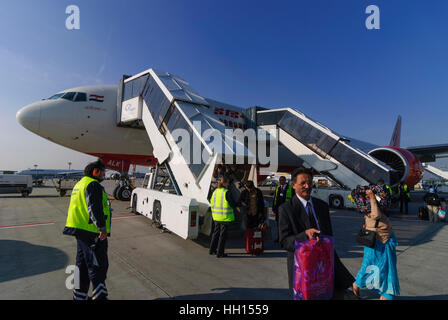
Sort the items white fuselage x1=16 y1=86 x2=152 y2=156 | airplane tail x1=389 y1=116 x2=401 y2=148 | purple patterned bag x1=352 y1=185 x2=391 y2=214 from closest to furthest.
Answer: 1. purple patterned bag x1=352 y1=185 x2=391 y2=214
2. white fuselage x1=16 y1=86 x2=152 y2=156
3. airplane tail x1=389 y1=116 x2=401 y2=148

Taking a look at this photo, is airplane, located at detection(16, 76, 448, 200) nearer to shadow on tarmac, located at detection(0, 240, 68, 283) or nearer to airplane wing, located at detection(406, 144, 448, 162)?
shadow on tarmac, located at detection(0, 240, 68, 283)

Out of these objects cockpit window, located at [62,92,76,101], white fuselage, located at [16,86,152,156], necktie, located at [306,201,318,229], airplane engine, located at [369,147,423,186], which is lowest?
necktie, located at [306,201,318,229]

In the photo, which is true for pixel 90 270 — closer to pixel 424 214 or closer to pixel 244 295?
pixel 244 295

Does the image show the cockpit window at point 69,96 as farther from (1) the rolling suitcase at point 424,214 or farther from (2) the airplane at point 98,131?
(1) the rolling suitcase at point 424,214

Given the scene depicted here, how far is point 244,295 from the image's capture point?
3.07 metres

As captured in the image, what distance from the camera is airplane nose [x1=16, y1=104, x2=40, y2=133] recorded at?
958cm

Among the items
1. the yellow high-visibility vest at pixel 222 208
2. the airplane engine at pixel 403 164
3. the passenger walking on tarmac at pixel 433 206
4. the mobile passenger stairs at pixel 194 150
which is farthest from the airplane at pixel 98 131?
the yellow high-visibility vest at pixel 222 208

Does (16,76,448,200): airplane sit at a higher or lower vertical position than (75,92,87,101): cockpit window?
lower

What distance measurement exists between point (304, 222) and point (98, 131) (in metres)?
11.2

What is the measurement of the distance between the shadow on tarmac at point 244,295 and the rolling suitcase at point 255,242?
1550 mm

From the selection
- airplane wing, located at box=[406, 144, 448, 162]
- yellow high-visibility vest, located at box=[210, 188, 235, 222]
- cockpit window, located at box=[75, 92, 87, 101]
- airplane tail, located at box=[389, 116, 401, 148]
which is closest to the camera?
yellow high-visibility vest, located at box=[210, 188, 235, 222]

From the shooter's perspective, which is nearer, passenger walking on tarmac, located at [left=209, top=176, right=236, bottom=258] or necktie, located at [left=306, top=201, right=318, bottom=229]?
necktie, located at [left=306, top=201, right=318, bottom=229]

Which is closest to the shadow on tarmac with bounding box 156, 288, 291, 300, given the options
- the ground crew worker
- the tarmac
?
the tarmac

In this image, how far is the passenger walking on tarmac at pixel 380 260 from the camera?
106 inches
